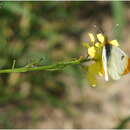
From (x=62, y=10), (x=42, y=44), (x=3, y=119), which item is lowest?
(x=3, y=119)

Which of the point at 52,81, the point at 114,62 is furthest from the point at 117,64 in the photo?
the point at 52,81

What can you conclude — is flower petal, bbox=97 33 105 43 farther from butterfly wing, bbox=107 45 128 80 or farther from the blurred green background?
the blurred green background

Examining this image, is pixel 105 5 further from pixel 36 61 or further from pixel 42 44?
pixel 36 61

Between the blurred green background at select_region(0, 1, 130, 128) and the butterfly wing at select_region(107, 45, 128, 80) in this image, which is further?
the blurred green background at select_region(0, 1, 130, 128)

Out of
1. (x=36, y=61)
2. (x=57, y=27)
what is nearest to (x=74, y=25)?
(x=57, y=27)

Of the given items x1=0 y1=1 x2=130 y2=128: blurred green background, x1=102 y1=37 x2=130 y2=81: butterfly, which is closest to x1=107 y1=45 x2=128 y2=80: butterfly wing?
x1=102 y1=37 x2=130 y2=81: butterfly

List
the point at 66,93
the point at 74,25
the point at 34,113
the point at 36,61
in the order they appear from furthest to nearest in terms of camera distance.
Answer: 1. the point at 74,25
2. the point at 66,93
3. the point at 34,113
4. the point at 36,61
